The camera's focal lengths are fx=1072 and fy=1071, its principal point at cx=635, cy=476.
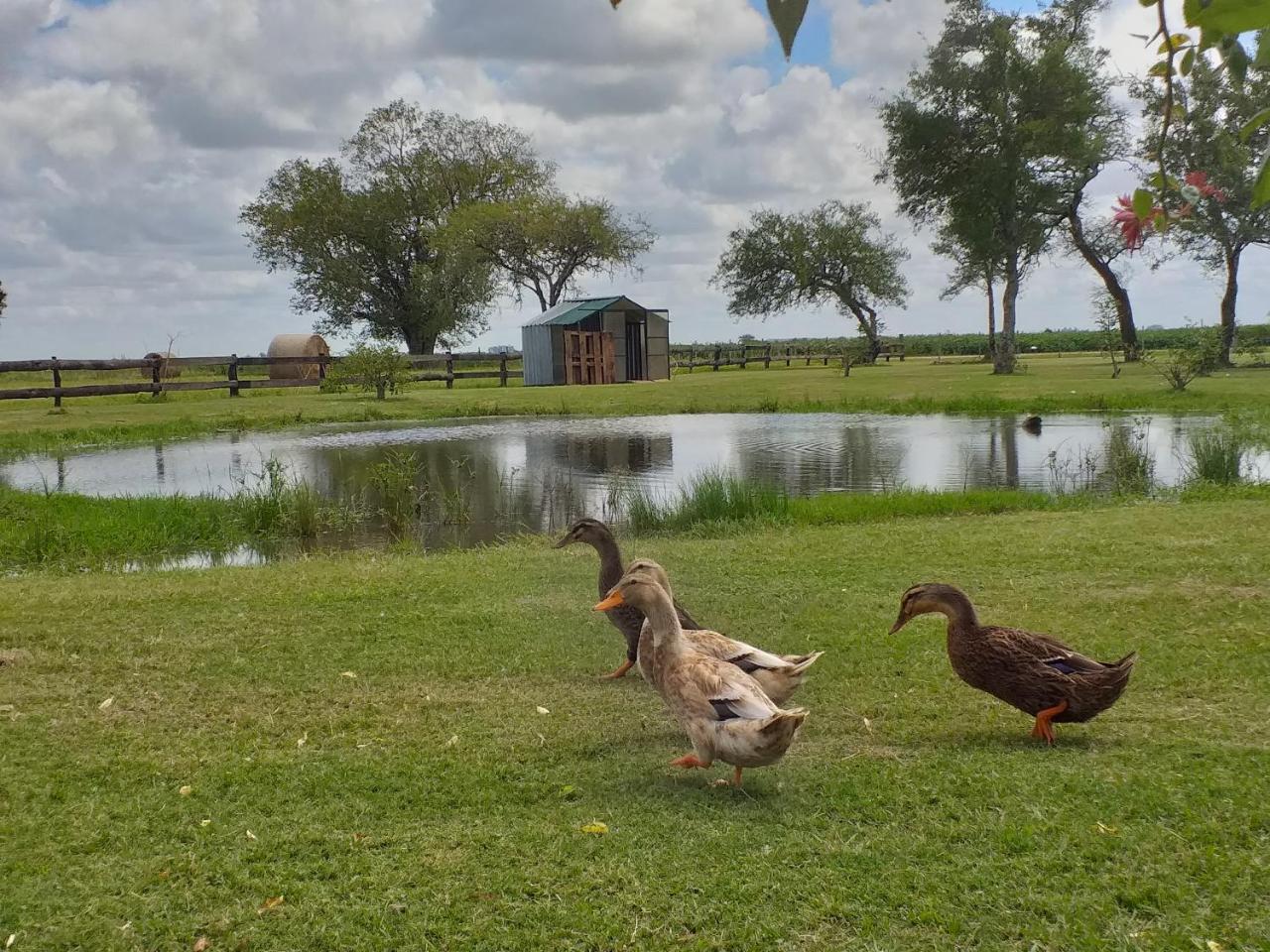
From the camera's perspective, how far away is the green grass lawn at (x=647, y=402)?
2527 cm

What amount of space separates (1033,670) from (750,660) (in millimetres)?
1217

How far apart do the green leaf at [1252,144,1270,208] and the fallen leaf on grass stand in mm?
3458

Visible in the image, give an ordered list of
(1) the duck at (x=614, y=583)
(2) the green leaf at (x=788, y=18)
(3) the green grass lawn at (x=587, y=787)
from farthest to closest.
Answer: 1. (1) the duck at (x=614, y=583)
2. (3) the green grass lawn at (x=587, y=787)
3. (2) the green leaf at (x=788, y=18)

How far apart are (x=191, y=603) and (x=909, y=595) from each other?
210 inches

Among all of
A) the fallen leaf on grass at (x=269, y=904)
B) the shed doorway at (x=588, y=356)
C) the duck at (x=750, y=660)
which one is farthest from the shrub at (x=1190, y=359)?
the fallen leaf on grass at (x=269, y=904)

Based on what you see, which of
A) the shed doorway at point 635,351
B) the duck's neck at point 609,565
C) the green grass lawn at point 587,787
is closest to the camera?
the green grass lawn at point 587,787

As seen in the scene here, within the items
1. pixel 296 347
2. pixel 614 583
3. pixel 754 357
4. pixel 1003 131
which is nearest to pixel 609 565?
pixel 614 583

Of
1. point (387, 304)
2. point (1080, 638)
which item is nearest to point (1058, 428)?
point (1080, 638)

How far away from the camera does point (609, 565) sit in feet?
22.1

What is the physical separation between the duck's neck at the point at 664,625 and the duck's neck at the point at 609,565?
203cm

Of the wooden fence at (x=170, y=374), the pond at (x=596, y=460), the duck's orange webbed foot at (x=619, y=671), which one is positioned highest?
the wooden fence at (x=170, y=374)

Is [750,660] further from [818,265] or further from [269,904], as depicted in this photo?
[818,265]

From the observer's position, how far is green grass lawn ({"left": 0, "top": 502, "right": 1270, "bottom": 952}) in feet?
11.2

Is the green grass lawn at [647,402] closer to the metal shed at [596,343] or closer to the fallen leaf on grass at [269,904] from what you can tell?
the metal shed at [596,343]
